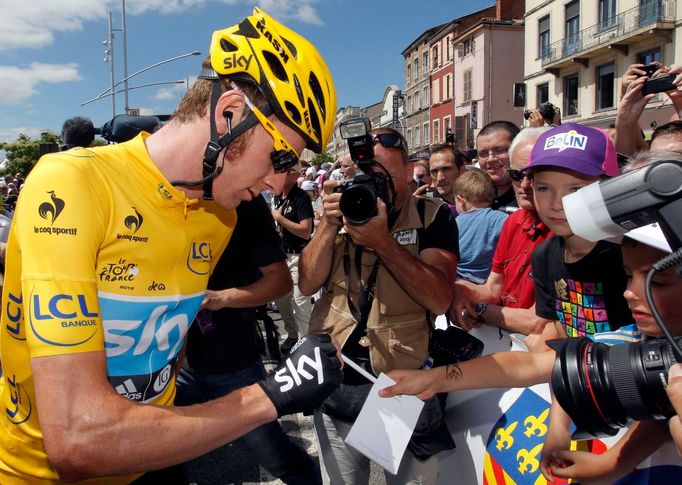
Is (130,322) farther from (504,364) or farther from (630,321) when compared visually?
(630,321)

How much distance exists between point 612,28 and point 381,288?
95.5 feet

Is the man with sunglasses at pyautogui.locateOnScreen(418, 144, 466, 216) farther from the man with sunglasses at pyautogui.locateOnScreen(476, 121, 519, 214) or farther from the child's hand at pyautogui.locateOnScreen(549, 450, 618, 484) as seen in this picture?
the child's hand at pyautogui.locateOnScreen(549, 450, 618, 484)

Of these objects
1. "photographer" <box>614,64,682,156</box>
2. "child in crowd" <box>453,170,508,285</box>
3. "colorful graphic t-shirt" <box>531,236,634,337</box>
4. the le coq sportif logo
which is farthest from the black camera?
the le coq sportif logo

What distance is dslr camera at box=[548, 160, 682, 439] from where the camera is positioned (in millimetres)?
861

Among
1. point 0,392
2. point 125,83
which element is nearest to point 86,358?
point 0,392

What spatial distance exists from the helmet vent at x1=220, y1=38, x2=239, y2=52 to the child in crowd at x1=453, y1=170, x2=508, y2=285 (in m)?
2.42

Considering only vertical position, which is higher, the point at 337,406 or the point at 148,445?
the point at 148,445

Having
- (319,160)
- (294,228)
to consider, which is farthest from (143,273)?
(319,160)

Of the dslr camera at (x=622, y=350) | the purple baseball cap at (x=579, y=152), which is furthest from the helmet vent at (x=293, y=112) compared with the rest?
the purple baseball cap at (x=579, y=152)

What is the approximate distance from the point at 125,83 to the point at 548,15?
25157 mm

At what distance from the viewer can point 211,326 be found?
2.69 meters

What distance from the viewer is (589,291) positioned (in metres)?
2.00

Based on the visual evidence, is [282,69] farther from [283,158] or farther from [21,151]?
[21,151]

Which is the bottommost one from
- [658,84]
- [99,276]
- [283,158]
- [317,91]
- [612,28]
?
[99,276]
